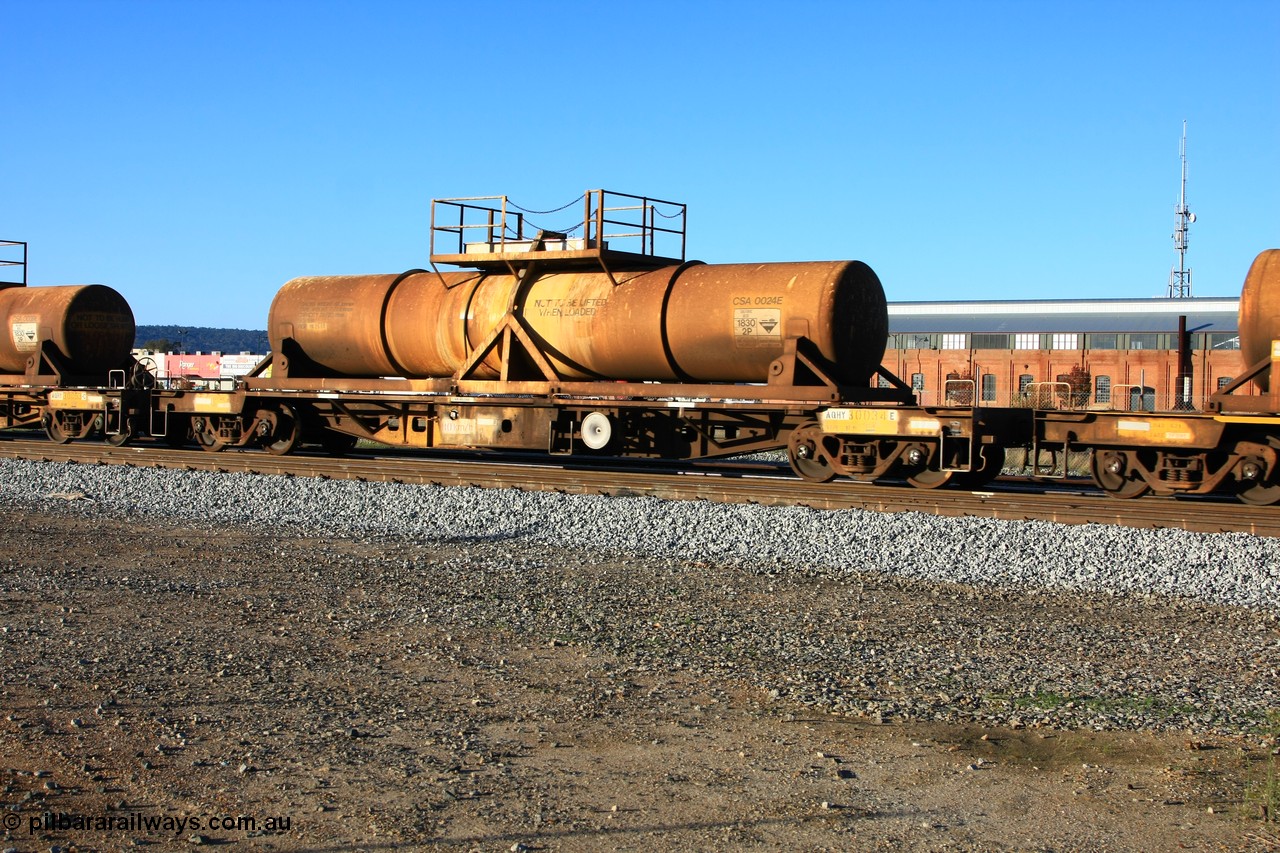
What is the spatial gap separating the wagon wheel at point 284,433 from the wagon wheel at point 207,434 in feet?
3.57

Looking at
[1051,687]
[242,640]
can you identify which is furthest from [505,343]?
[1051,687]

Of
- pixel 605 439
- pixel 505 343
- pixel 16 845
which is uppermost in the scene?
pixel 505 343

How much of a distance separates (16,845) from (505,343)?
13.5 metres

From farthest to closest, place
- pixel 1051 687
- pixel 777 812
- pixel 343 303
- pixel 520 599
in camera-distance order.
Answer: pixel 343 303
pixel 520 599
pixel 1051 687
pixel 777 812

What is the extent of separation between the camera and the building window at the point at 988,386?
6369 cm

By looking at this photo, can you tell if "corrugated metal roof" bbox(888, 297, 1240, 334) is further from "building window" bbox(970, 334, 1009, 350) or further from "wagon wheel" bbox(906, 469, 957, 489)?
"wagon wheel" bbox(906, 469, 957, 489)

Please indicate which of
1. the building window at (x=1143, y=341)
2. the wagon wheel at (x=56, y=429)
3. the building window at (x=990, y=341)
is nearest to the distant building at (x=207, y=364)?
the wagon wheel at (x=56, y=429)

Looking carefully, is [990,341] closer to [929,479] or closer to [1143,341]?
[1143,341]

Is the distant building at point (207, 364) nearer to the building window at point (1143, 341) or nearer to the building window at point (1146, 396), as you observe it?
the building window at point (1146, 396)

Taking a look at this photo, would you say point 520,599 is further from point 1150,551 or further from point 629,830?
point 1150,551

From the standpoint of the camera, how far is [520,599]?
9312 mm

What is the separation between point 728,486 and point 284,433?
8795 mm

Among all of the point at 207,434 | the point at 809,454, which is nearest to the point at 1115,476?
the point at 809,454

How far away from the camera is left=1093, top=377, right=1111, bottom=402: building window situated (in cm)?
6099
